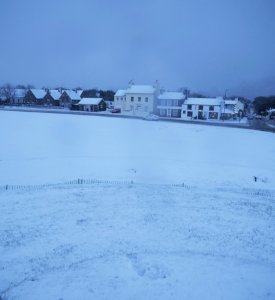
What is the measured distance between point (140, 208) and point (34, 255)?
489cm

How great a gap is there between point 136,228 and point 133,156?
10.9m

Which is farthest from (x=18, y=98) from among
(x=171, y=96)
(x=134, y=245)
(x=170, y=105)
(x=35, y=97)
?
(x=134, y=245)

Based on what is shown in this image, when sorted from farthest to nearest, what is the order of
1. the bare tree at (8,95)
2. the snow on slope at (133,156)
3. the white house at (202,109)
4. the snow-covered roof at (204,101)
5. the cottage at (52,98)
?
the bare tree at (8,95) < the cottage at (52,98) < the snow-covered roof at (204,101) < the white house at (202,109) < the snow on slope at (133,156)

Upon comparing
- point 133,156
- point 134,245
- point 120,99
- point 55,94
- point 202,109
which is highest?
point 55,94

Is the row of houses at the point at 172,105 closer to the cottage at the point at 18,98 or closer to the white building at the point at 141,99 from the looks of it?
the white building at the point at 141,99

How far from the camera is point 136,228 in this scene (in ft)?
33.4

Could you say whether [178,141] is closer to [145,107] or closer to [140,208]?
[140,208]

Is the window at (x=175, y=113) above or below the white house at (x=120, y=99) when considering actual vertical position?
below

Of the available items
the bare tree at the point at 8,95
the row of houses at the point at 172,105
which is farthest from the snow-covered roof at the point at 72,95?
the row of houses at the point at 172,105

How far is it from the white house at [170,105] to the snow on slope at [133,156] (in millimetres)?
26971

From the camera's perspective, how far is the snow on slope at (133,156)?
16.2 metres

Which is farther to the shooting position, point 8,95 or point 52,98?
point 8,95

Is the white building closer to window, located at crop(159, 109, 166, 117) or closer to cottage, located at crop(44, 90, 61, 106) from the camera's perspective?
window, located at crop(159, 109, 166, 117)

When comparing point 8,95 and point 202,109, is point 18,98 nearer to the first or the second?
point 8,95
